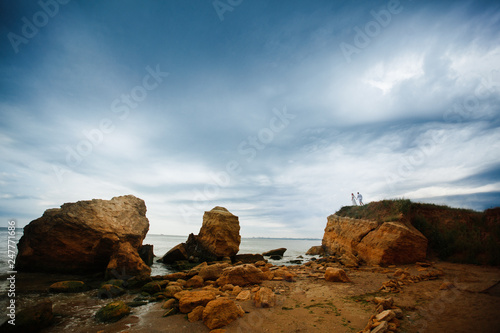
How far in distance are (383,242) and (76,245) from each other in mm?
19318

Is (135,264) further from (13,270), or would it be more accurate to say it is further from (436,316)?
(436,316)

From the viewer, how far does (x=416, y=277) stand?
8359 mm

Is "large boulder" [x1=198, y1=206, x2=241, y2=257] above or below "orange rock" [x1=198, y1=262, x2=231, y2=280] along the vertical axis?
above

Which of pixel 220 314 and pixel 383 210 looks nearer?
pixel 220 314

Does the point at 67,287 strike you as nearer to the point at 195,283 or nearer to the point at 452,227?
the point at 195,283

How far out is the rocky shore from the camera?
4.99m

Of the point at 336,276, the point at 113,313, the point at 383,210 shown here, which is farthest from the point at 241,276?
the point at 383,210

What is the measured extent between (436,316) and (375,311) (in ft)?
4.05

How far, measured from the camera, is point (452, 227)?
42.3 ft

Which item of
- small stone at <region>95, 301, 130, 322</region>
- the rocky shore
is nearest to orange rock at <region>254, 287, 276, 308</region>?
the rocky shore

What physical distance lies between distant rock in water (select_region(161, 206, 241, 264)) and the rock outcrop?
35.5 feet

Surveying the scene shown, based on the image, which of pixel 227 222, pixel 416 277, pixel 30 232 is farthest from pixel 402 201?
pixel 30 232

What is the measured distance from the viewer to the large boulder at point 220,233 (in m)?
19.8

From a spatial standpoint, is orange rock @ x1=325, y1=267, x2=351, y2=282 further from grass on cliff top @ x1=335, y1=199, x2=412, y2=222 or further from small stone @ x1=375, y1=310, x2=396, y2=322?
grass on cliff top @ x1=335, y1=199, x2=412, y2=222
